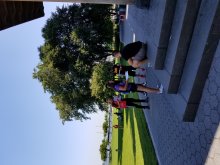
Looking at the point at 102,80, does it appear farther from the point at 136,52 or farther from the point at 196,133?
the point at 196,133

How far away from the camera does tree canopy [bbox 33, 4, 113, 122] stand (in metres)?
36.0

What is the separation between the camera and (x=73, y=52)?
3694 cm

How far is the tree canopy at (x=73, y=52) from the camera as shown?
3603 cm

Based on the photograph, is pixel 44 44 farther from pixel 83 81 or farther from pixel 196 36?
pixel 196 36

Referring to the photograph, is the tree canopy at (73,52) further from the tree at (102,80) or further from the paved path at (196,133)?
the paved path at (196,133)

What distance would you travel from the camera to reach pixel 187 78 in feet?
24.5

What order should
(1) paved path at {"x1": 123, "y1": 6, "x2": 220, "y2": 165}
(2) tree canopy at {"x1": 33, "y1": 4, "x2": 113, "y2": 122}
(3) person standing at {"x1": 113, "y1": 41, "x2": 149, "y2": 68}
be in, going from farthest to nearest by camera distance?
1. (2) tree canopy at {"x1": 33, "y1": 4, "x2": 113, "y2": 122}
2. (3) person standing at {"x1": 113, "y1": 41, "x2": 149, "y2": 68}
3. (1) paved path at {"x1": 123, "y1": 6, "x2": 220, "y2": 165}

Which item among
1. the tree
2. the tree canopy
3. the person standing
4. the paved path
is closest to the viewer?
the paved path

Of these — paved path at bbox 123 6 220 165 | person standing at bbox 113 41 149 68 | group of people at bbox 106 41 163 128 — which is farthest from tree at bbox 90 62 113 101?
person standing at bbox 113 41 149 68

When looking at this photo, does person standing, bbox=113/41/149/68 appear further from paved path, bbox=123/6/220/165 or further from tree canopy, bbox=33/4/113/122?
tree canopy, bbox=33/4/113/122

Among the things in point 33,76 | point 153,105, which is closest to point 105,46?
point 33,76

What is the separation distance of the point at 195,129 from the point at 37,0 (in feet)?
25.7

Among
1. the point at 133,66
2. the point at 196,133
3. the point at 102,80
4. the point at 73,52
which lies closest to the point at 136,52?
the point at 133,66

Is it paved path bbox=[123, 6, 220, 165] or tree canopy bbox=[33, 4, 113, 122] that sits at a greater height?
paved path bbox=[123, 6, 220, 165]
